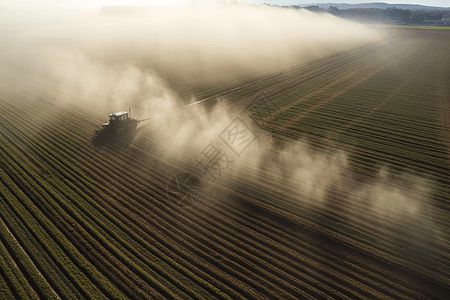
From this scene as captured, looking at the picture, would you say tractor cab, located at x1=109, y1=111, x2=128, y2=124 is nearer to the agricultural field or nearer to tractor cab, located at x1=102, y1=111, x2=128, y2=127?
tractor cab, located at x1=102, y1=111, x2=128, y2=127

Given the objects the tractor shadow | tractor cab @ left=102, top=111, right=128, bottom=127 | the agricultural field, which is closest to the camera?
the agricultural field

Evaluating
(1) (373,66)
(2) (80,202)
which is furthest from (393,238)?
(1) (373,66)

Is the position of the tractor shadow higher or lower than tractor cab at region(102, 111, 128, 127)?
lower

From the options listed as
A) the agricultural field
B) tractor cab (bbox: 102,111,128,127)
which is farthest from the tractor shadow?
tractor cab (bbox: 102,111,128,127)

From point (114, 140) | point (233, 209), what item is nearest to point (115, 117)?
point (114, 140)

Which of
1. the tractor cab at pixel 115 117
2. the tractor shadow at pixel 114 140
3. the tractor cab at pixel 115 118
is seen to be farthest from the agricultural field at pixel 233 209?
the tractor cab at pixel 115 117

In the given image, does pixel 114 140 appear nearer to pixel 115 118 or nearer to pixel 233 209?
pixel 115 118

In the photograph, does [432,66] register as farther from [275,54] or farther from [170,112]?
[170,112]
